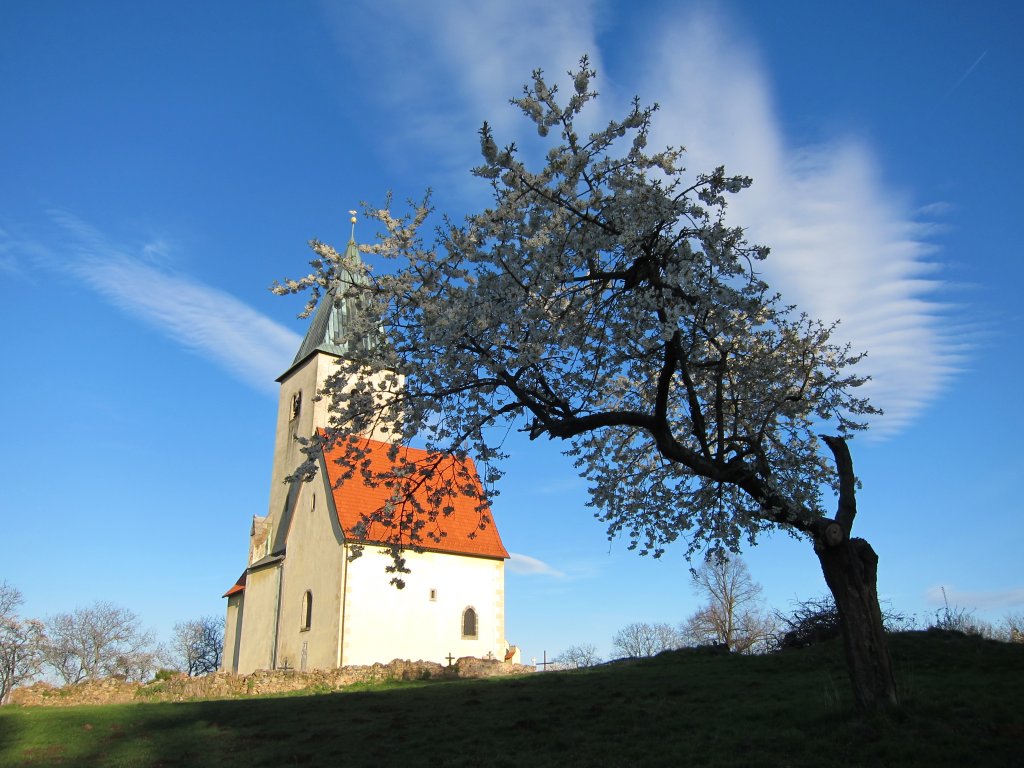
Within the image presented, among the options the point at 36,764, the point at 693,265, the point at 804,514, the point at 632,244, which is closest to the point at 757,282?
the point at 693,265

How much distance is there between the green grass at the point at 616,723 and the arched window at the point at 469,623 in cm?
1513

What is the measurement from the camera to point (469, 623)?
3472 centimetres

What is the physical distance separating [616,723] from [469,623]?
23.2m

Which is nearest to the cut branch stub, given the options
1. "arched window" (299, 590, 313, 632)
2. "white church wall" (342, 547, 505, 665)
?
"white church wall" (342, 547, 505, 665)

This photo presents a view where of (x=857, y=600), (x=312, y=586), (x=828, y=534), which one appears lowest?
(x=857, y=600)

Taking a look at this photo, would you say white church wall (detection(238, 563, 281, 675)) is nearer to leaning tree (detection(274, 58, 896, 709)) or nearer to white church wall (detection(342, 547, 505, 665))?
white church wall (detection(342, 547, 505, 665))

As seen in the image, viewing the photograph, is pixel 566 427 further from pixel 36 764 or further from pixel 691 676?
pixel 36 764

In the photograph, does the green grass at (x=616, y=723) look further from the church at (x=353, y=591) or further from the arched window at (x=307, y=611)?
the arched window at (x=307, y=611)

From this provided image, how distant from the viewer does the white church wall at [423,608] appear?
31781 mm

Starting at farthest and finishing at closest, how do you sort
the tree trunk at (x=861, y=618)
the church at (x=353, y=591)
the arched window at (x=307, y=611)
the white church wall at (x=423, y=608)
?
the arched window at (x=307, y=611) < the church at (x=353, y=591) < the white church wall at (x=423, y=608) < the tree trunk at (x=861, y=618)

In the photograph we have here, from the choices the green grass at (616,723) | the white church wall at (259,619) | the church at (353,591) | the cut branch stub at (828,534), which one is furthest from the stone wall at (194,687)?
the cut branch stub at (828,534)

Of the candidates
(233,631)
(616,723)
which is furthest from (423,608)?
(616,723)

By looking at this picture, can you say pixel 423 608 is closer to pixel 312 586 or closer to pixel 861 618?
pixel 312 586

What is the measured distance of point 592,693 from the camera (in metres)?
16.2
